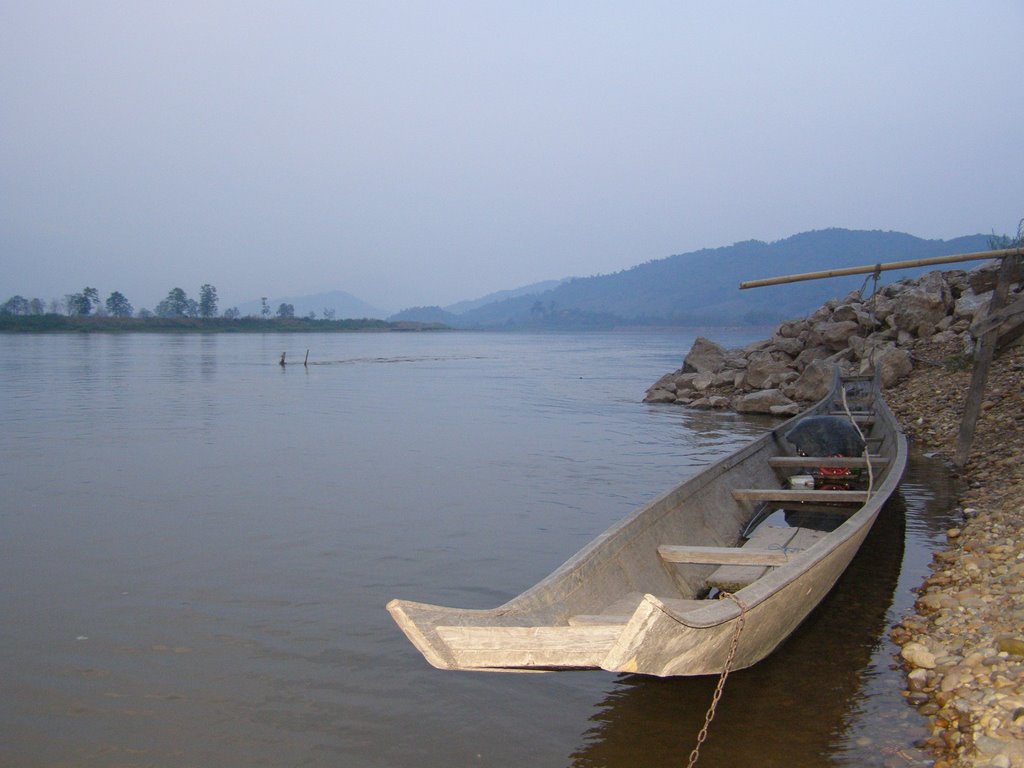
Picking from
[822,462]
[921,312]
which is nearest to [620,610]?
[822,462]

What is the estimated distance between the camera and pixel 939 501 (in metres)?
9.99

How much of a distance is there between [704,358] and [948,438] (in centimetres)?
1419

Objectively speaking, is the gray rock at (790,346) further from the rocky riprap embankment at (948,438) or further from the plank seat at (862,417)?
the plank seat at (862,417)

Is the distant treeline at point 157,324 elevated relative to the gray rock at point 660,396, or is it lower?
elevated

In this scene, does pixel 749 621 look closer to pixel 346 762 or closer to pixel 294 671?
pixel 346 762

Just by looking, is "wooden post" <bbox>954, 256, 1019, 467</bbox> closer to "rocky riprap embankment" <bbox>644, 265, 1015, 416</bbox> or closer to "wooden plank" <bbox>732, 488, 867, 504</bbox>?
"wooden plank" <bbox>732, 488, 867, 504</bbox>

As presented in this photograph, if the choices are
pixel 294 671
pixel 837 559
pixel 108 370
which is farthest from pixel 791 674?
pixel 108 370

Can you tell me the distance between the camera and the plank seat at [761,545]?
6410 millimetres

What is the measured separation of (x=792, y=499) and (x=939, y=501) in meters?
2.87

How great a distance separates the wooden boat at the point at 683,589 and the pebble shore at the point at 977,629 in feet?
2.63

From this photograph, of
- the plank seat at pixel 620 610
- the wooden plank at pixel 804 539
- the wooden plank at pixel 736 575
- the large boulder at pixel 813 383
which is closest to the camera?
the plank seat at pixel 620 610

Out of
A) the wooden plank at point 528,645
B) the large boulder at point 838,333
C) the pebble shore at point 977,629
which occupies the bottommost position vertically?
the pebble shore at point 977,629

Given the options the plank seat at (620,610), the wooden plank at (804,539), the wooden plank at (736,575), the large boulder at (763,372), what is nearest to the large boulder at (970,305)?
the large boulder at (763,372)

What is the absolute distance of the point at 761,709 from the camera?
4.99m
